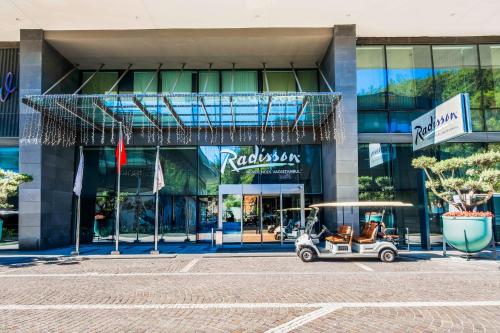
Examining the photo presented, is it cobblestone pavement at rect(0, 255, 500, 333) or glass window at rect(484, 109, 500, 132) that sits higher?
glass window at rect(484, 109, 500, 132)

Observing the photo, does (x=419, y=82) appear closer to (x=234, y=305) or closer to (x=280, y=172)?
(x=280, y=172)

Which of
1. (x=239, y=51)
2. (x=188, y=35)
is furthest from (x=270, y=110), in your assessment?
(x=188, y=35)

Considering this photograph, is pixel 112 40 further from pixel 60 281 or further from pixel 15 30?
pixel 60 281

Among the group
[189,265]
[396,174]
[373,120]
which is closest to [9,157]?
[189,265]

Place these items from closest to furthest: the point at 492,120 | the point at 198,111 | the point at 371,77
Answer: the point at 198,111 → the point at 492,120 → the point at 371,77

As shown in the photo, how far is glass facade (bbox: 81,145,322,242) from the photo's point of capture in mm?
18188

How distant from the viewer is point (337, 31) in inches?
624

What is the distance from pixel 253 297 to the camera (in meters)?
7.09

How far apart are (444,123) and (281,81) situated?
8.86m

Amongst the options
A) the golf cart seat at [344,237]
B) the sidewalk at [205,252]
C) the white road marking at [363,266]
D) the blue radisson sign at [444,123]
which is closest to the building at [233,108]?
the sidewalk at [205,252]

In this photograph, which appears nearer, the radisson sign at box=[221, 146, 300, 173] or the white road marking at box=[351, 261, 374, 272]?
the white road marking at box=[351, 261, 374, 272]

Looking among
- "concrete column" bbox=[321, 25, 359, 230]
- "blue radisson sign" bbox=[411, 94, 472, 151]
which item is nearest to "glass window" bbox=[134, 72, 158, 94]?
"concrete column" bbox=[321, 25, 359, 230]

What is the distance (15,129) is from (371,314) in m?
17.6

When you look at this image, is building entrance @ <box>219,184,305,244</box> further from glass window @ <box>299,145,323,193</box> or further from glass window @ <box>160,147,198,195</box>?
glass window @ <box>160,147,198,195</box>
